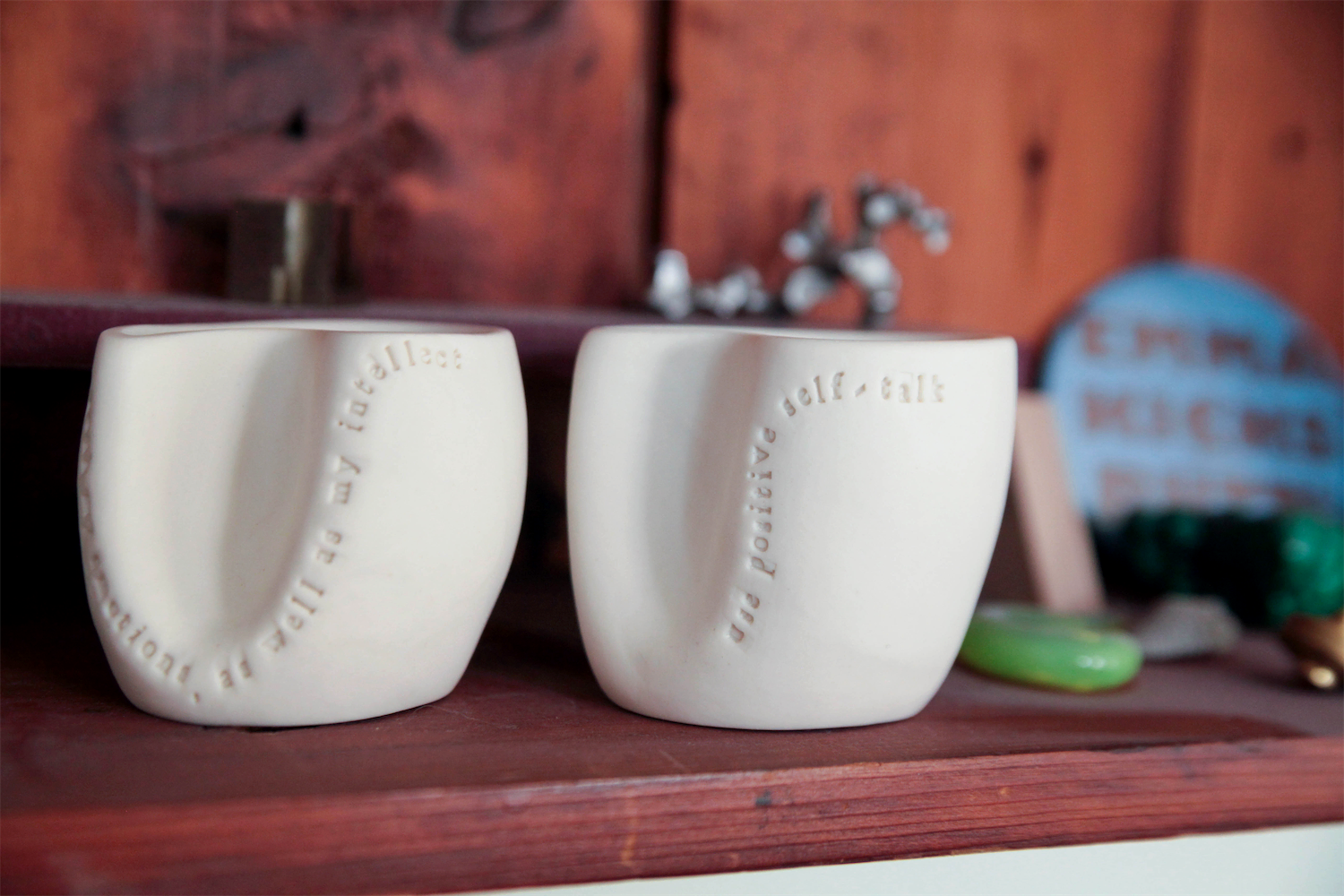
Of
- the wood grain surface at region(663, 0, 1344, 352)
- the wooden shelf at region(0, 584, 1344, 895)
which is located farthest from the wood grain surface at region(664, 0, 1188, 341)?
the wooden shelf at region(0, 584, 1344, 895)

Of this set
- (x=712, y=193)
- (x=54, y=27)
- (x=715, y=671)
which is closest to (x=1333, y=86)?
(x=712, y=193)

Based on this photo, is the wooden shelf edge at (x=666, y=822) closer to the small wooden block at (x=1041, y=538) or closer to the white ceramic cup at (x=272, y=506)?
the white ceramic cup at (x=272, y=506)

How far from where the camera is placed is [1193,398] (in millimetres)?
892

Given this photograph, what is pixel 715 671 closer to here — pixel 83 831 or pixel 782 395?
pixel 782 395

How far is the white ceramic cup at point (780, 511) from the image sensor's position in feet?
1.50

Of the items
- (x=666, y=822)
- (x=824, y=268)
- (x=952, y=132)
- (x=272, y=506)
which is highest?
(x=952, y=132)

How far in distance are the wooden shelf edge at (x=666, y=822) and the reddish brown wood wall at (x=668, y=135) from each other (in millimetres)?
381

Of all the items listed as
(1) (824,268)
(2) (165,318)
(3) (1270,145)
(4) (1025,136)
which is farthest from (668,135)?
(3) (1270,145)

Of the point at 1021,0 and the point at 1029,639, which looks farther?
the point at 1021,0

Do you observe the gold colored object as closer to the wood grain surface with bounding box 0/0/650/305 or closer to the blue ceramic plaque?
the blue ceramic plaque

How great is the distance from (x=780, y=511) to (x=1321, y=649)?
338 millimetres

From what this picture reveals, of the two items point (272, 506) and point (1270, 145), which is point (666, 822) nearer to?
point (272, 506)

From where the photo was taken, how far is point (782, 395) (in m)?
0.46

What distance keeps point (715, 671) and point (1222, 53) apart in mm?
735
